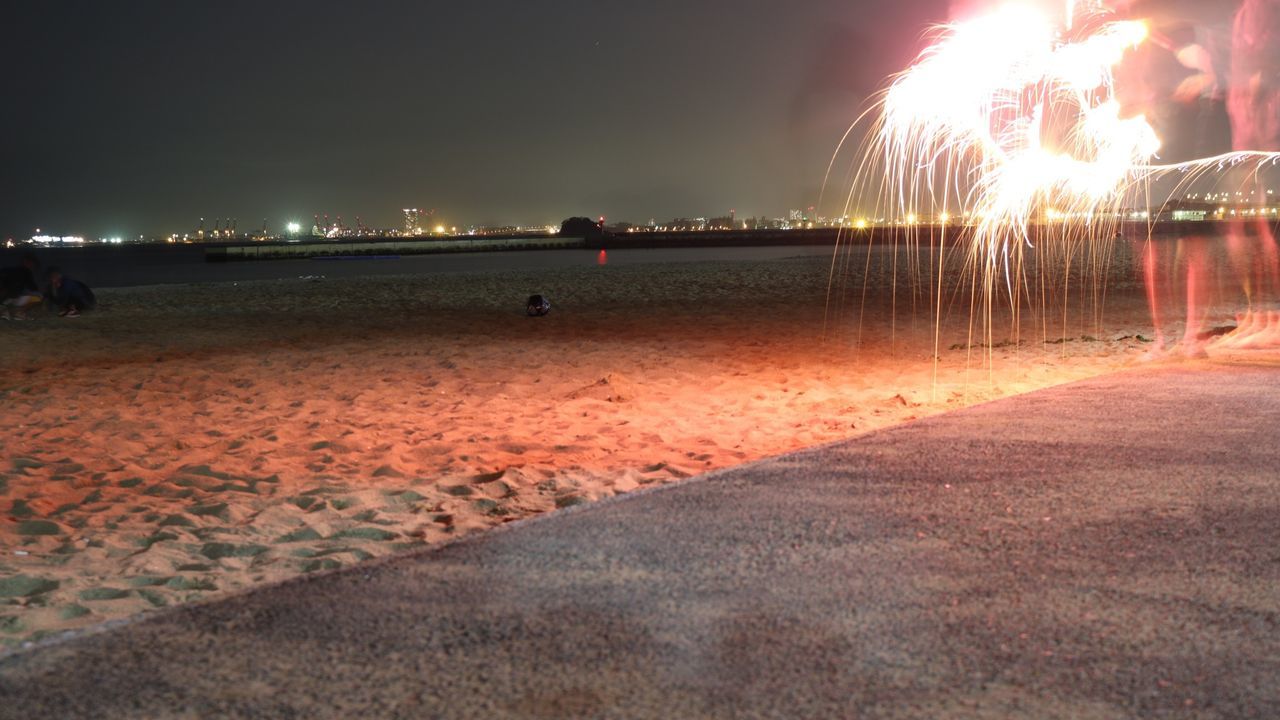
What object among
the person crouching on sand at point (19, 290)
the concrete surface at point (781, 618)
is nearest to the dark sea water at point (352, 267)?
the person crouching on sand at point (19, 290)

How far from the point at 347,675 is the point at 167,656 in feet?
2.03

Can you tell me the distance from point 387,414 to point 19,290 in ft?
45.0

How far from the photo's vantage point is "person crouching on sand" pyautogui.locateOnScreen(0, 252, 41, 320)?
1767 cm

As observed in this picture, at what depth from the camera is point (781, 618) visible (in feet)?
10.7

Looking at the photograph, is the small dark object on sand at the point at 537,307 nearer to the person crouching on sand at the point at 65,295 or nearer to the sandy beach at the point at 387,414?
the sandy beach at the point at 387,414

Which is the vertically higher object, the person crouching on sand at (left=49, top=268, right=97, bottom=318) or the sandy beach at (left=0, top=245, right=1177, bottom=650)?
the person crouching on sand at (left=49, top=268, right=97, bottom=318)

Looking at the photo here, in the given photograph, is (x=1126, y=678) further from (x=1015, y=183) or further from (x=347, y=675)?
(x=1015, y=183)

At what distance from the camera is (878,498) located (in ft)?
15.1

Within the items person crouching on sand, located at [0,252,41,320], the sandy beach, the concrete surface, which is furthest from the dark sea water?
the concrete surface

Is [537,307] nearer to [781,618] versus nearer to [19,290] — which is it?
[19,290]

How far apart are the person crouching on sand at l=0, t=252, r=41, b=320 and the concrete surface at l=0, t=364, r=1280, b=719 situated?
16911mm

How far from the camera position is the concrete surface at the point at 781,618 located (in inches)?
108

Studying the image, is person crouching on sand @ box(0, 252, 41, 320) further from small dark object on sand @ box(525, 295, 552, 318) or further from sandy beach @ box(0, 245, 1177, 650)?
small dark object on sand @ box(525, 295, 552, 318)

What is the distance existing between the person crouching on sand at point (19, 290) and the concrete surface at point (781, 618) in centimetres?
1691
